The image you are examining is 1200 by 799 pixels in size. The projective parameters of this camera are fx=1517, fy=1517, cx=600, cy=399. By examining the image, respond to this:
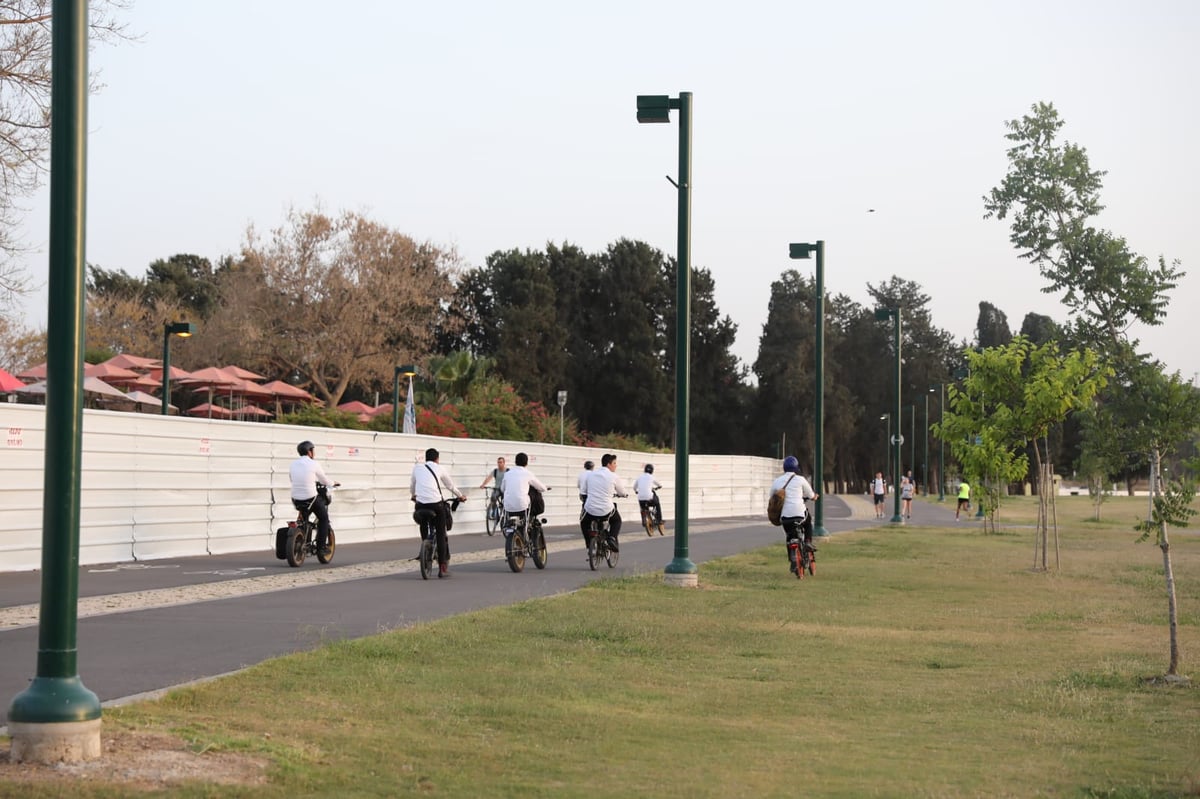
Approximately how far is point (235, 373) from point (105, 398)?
16.2ft

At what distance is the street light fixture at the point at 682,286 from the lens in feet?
64.8

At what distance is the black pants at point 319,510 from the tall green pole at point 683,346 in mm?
5556

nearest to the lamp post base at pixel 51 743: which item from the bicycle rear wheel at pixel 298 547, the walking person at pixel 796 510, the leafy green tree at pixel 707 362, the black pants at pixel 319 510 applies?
the bicycle rear wheel at pixel 298 547

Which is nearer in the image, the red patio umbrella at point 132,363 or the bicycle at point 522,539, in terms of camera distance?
the bicycle at point 522,539

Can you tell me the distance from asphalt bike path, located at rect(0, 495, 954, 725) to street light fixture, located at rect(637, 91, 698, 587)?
1.56 m

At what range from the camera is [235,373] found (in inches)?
2173

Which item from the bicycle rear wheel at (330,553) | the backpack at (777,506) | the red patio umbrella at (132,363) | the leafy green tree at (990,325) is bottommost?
the bicycle rear wheel at (330,553)

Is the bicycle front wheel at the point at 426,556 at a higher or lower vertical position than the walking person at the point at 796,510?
lower

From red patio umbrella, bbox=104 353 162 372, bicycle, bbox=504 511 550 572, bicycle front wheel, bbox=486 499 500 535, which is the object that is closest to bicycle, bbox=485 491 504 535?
bicycle front wheel, bbox=486 499 500 535

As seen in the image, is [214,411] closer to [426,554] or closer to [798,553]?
[426,554]

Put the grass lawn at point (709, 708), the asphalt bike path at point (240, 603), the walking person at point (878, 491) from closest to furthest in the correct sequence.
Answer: the grass lawn at point (709, 708) < the asphalt bike path at point (240, 603) < the walking person at point (878, 491)

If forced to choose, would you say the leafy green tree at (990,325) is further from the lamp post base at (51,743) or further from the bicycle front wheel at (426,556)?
the lamp post base at (51,743)

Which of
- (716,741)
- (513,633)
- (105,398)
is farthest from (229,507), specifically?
(105,398)

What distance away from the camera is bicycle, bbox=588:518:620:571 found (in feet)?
75.2
